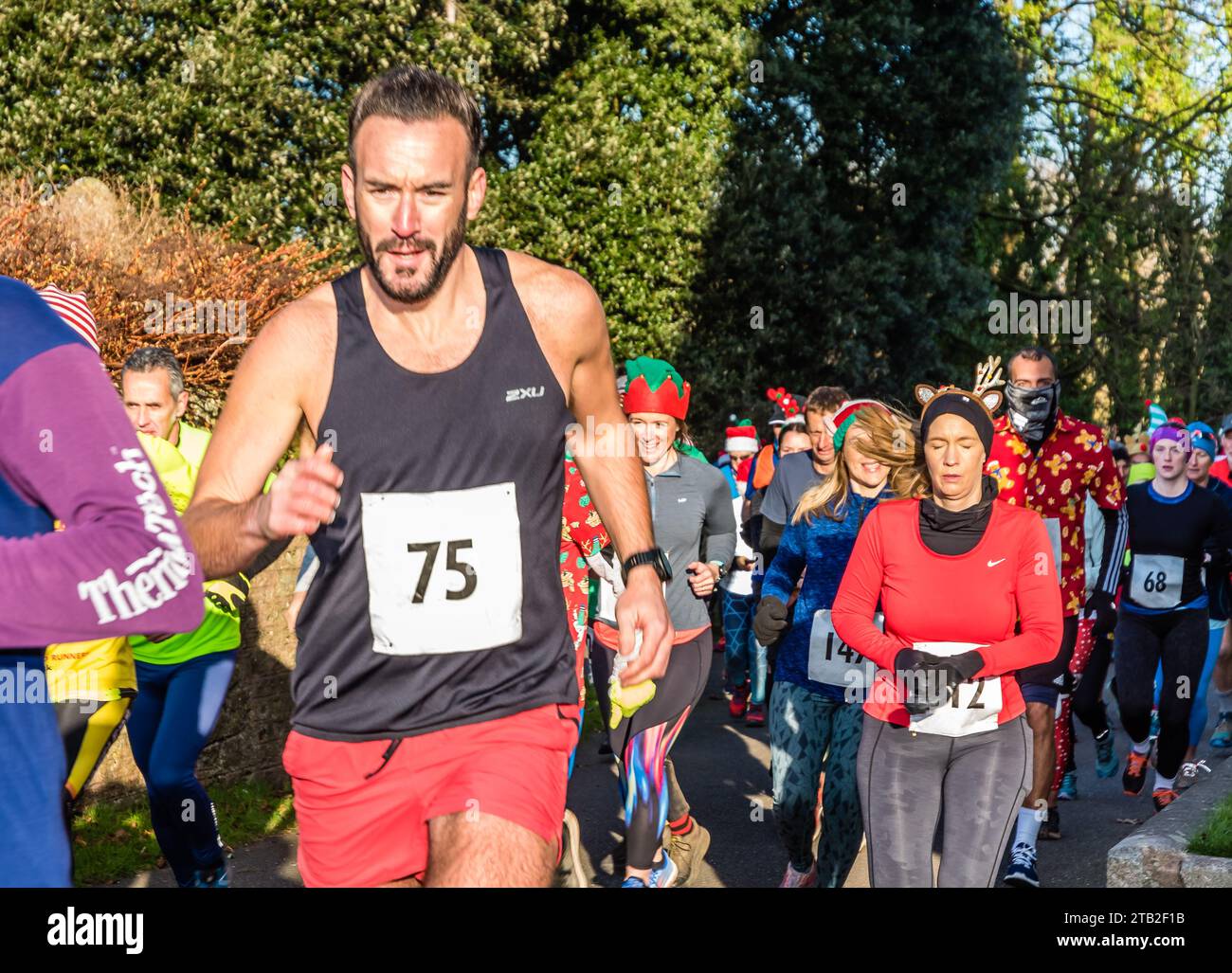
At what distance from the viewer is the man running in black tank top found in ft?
10.4

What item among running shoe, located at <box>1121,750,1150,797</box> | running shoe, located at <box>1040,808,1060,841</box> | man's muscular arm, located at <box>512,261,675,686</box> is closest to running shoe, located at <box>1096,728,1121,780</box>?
running shoe, located at <box>1121,750,1150,797</box>

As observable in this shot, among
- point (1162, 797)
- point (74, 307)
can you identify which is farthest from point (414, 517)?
point (1162, 797)

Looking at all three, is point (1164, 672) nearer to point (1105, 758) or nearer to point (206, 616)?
point (1105, 758)

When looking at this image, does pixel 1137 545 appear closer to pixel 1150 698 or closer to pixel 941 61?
pixel 1150 698

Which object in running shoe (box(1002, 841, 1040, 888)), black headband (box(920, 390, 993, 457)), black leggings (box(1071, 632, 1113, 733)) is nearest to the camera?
black headband (box(920, 390, 993, 457))

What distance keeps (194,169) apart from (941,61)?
11059mm

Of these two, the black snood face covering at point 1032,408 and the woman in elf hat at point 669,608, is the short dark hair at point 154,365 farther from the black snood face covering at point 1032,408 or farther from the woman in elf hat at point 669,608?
the black snood face covering at point 1032,408

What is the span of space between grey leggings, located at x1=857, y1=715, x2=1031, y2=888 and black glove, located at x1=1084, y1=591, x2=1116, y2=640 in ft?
10.1

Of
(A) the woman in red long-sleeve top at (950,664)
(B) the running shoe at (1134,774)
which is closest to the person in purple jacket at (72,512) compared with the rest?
(A) the woman in red long-sleeve top at (950,664)

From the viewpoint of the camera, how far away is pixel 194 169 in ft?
57.0

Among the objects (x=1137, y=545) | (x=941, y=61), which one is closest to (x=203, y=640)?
(x=1137, y=545)

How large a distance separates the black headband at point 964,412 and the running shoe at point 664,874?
230cm

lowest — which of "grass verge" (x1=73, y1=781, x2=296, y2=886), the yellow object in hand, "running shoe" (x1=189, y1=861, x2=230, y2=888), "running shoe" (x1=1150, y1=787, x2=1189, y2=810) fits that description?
"running shoe" (x1=1150, y1=787, x2=1189, y2=810)

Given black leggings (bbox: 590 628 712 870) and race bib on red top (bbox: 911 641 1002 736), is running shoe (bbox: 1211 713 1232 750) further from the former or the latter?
race bib on red top (bbox: 911 641 1002 736)
